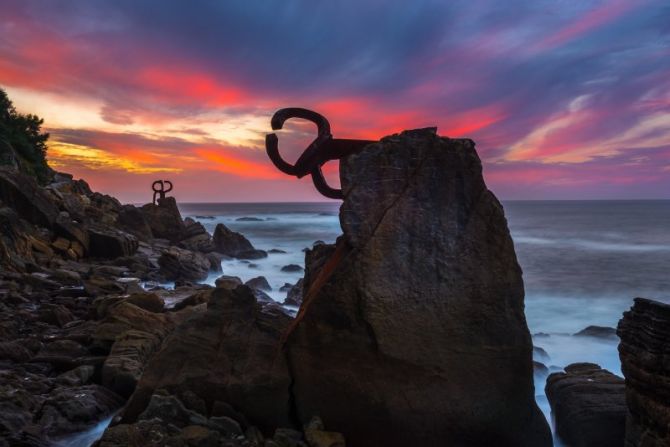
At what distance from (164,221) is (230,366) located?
20810 millimetres

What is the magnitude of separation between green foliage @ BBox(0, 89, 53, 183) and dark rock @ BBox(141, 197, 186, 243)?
17.1 ft

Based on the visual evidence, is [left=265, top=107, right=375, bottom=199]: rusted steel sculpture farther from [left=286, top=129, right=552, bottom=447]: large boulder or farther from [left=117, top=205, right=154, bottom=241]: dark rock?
[left=117, top=205, right=154, bottom=241]: dark rock

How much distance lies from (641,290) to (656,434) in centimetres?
1959

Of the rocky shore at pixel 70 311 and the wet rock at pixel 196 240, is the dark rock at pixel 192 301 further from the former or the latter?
the wet rock at pixel 196 240

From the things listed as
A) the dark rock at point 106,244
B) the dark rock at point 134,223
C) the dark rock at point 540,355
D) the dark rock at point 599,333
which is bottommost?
the dark rock at point 540,355

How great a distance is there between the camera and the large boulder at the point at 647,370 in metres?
3.08

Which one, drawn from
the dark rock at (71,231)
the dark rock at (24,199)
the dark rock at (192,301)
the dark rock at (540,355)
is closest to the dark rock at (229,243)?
the dark rock at (71,231)

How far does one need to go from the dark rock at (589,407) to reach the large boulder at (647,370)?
2.06 feet

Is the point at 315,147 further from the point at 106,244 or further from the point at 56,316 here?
the point at 106,244

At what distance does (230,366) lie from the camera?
4395 mm

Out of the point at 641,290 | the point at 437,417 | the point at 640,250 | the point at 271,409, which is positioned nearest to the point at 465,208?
the point at 437,417

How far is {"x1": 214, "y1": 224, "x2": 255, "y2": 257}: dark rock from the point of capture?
81.0ft

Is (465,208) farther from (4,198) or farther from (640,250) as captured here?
(640,250)

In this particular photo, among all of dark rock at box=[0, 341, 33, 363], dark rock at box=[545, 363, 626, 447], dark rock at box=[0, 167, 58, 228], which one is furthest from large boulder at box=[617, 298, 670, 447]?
dark rock at box=[0, 167, 58, 228]
